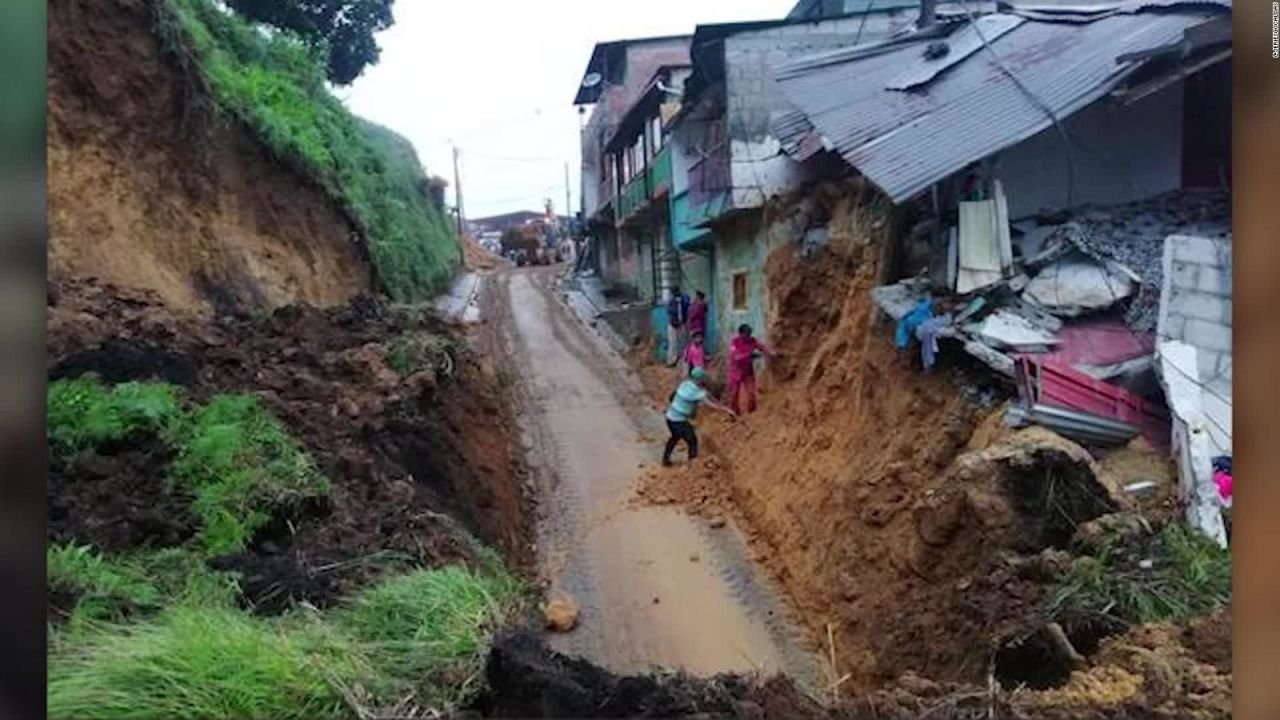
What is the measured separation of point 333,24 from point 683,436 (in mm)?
7120

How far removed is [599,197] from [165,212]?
10.0 meters

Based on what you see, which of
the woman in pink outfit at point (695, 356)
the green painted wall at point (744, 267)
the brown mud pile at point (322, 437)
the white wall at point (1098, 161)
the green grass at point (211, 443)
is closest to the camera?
the brown mud pile at point (322, 437)

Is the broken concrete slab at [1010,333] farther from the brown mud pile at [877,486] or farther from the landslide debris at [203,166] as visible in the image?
the landslide debris at [203,166]

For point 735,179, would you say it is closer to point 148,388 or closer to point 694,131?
point 694,131

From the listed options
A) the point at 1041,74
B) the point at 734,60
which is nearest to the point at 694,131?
the point at 734,60

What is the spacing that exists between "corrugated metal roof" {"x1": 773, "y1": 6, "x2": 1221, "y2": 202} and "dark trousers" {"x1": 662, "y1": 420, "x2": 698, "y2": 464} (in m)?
2.68

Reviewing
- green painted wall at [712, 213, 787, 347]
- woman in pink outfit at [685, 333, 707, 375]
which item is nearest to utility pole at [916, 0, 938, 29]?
green painted wall at [712, 213, 787, 347]

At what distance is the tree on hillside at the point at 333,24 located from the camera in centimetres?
1014

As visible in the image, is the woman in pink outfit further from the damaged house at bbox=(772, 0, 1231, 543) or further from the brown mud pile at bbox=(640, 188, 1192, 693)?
the damaged house at bbox=(772, 0, 1231, 543)

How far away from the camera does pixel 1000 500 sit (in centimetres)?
554

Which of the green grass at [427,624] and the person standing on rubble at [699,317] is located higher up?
the person standing on rubble at [699,317]

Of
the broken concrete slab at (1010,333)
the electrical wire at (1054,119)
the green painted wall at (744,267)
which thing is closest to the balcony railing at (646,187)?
the green painted wall at (744,267)

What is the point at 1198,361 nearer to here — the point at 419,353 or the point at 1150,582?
the point at 1150,582

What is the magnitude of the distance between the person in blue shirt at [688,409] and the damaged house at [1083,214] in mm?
1853
